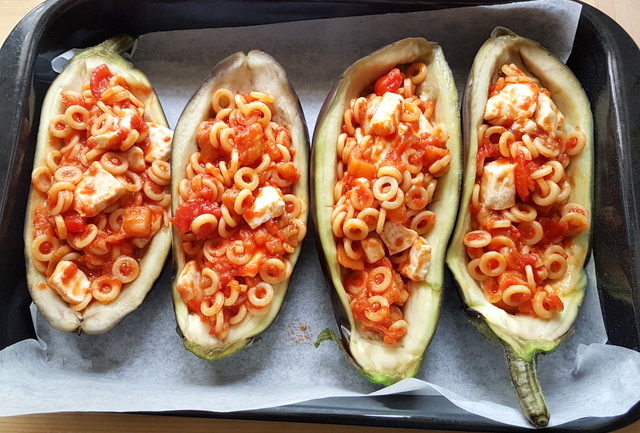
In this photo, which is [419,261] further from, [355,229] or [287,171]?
[287,171]

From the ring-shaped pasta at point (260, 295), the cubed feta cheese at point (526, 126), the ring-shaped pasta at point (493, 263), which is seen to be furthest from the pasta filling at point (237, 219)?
the cubed feta cheese at point (526, 126)

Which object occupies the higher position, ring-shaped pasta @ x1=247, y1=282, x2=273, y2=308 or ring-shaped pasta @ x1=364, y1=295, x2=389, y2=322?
ring-shaped pasta @ x1=364, y1=295, x2=389, y2=322

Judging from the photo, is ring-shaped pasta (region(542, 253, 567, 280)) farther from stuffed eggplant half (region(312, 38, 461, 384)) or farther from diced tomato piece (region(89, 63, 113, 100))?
diced tomato piece (region(89, 63, 113, 100))

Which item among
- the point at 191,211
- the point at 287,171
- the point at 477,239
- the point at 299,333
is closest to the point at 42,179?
the point at 191,211

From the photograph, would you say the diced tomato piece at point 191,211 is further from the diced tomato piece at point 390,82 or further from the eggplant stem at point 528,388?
the eggplant stem at point 528,388

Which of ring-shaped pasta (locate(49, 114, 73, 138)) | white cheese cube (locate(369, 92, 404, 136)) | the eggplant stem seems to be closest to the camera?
the eggplant stem

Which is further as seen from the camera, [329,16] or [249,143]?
[329,16]

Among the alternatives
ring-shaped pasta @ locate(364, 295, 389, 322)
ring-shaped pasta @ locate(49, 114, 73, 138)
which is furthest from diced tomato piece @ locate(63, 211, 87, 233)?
ring-shaped pasta @ locate(364, 295, 389, 322)

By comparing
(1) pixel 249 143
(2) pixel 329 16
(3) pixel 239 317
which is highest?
(2) pixel 329 16
